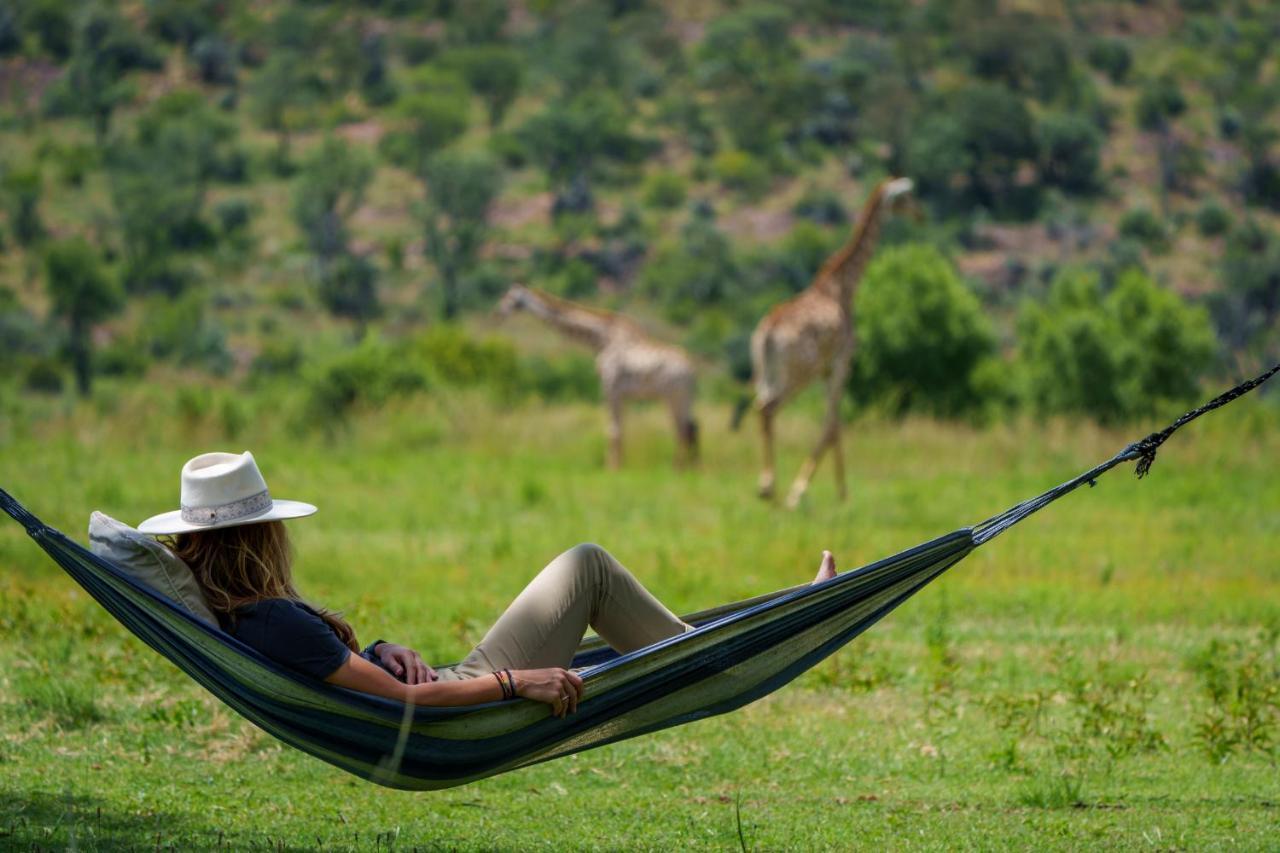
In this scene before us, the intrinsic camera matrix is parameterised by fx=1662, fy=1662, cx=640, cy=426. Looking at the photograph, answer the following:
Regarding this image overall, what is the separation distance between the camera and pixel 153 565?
4254mm

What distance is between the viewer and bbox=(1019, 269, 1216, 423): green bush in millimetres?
21203

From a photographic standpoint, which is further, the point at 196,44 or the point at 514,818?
the point at 196,44

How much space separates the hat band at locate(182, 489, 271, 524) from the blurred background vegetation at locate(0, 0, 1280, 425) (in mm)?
21035

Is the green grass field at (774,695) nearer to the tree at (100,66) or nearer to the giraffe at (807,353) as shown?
the giraffe at (807,353)

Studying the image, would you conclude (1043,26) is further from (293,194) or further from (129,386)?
(129,386)

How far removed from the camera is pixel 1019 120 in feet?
186

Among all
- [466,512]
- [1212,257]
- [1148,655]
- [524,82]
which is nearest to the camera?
[1148,655]

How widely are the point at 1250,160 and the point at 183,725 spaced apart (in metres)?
56.3

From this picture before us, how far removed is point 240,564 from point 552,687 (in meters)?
0.88

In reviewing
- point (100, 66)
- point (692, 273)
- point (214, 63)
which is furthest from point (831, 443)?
point (214, 63)

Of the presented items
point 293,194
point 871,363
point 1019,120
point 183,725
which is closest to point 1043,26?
point 1019,120

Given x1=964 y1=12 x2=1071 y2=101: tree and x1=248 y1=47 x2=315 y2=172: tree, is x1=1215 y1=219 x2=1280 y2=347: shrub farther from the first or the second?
x1=248 y1=47 x2=315 y2=172: tree

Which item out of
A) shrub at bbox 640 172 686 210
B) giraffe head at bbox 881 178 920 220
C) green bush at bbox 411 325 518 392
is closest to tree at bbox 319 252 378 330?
shrub at bbox 640 172 686 210

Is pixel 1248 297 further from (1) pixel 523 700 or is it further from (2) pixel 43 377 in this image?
(1) pixel 523 700
